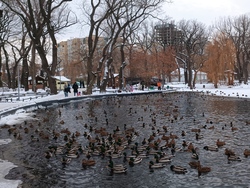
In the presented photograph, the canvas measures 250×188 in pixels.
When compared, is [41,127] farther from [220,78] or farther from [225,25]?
[225,25]

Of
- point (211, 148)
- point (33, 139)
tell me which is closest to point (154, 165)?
point (211, 148)

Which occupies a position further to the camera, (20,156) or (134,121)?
(134,121)

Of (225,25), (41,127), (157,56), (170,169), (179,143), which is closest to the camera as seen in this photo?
(170,169)

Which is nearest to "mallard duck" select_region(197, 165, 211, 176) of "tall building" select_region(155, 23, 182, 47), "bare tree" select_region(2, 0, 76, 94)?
"bare tree" select_region(2, 0, 76, 94)

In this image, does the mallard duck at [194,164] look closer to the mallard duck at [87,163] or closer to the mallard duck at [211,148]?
the mallard duck at [211,148]

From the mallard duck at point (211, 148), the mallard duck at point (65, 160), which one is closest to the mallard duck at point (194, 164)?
the mallard duck at point (211, 148)

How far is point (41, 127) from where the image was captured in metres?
15.1

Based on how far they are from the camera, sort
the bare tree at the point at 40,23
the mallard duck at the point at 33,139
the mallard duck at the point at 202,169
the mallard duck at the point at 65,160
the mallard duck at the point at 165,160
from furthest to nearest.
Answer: the bare tree at the point at 40,23
the mallard duck at the point at 33,139
the mallard duck at the point at 65,160
the mallard duck at the point at 165,160
the mallard duck at the point at 202,169

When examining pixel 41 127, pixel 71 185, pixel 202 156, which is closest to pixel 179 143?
pixel 202 156

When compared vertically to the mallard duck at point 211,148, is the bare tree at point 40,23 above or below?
above

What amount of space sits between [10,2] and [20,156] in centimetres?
2708

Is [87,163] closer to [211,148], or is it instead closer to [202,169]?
[202,169]

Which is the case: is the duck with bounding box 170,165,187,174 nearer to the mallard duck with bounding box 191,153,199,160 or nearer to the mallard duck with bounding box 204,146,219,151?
the mallard duck with bounding box 191,153,199,160

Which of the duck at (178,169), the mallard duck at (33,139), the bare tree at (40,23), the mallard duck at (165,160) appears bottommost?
the duck at (178,169)
